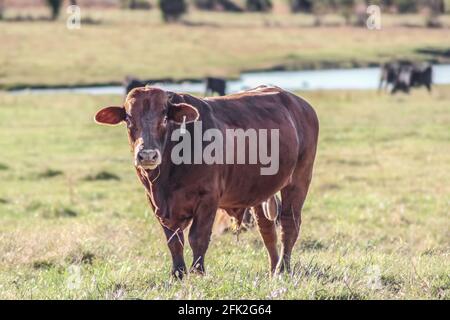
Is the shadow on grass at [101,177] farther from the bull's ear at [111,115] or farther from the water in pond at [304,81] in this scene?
the water in pond at [304,81]

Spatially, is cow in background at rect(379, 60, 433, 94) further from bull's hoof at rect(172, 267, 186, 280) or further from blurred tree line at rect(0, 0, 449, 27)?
bull's hoof at rect(172, 267, 186, 280)

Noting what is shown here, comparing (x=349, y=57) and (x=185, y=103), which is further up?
(x=185, y=103)

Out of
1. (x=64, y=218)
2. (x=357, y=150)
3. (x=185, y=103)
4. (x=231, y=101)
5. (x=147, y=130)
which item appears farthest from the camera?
(x=357, y=150)

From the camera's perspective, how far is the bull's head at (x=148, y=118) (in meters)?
7.30

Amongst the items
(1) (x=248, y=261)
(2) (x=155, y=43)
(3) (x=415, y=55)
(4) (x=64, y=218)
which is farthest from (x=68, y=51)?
(1) (x=248, y=261)

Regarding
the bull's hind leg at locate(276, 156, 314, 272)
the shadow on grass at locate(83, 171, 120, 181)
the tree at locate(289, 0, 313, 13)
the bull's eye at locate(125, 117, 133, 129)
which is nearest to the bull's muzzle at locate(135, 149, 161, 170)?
the bull's eye at locate(125, 117, 133, 129)

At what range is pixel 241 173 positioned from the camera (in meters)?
8.33

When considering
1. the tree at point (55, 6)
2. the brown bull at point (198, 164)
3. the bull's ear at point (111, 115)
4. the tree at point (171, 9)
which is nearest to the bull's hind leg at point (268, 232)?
the brown bull at point (198, 164)

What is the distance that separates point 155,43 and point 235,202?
5634 cm

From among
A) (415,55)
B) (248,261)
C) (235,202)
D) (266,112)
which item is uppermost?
(266,112)

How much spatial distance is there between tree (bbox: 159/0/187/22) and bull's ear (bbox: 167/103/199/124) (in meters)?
72.1

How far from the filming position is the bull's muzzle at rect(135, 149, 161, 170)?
7.23 meters
